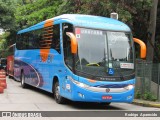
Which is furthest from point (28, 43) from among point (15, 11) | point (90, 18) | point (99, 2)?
point (15, 11)

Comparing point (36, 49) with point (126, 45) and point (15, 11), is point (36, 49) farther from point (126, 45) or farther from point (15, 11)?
point (15, 11)

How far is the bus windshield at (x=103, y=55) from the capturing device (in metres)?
12.8

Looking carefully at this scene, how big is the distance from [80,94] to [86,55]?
139 centimetres

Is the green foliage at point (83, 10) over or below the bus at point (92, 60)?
over

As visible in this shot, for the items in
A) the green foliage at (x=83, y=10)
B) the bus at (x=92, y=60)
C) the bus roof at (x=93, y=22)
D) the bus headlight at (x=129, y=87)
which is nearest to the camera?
the bus at (x=92, y=60)

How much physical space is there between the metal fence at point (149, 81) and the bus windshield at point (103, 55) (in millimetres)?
4337

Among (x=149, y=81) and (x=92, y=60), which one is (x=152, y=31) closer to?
(x=149, y=81)

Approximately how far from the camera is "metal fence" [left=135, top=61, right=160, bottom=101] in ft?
57.3

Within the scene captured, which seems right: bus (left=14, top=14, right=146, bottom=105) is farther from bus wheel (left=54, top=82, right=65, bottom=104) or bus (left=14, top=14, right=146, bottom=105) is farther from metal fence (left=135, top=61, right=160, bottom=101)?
metal fence (left=135, top=61, right=160, bottom=101)

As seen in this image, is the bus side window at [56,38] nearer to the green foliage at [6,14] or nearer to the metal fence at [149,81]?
the metal fence at [149,81]

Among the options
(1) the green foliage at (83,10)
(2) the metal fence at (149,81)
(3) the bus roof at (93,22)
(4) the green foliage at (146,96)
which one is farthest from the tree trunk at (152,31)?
(3) the bus roof at (93,22)

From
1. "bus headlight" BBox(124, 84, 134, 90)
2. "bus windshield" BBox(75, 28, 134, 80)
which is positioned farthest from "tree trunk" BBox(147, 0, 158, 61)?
"bus headlight" BBox(124, 84, 134, 90)

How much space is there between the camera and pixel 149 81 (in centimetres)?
1770

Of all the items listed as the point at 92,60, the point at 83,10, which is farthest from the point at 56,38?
the point at 83,10
